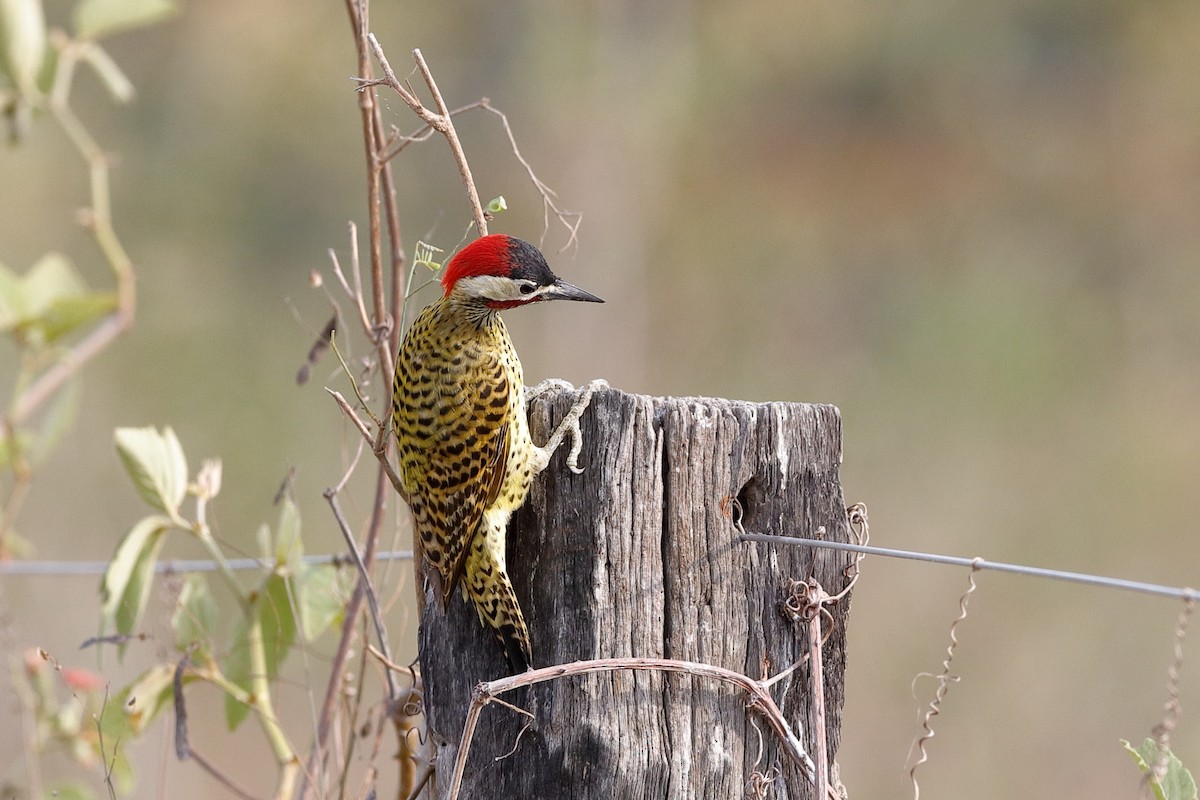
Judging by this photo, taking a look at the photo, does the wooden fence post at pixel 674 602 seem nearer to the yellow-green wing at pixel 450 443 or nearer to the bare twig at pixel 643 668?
the bare twig at pixel 643 668

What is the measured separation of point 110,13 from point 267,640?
4.44 feet

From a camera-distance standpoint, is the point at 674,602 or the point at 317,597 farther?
the point at 317,597

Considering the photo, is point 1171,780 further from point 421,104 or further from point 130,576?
point 130,576

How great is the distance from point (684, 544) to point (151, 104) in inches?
538

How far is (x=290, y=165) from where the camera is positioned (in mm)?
13727

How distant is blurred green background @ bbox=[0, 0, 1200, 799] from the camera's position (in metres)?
6.72

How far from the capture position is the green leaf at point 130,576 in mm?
2260

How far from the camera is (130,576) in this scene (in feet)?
7.84

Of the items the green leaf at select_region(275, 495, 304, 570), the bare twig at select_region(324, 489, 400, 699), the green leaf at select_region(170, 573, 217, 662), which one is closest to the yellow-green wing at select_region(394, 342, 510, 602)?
the bare twig at select_region(324, 489, 400, 699)

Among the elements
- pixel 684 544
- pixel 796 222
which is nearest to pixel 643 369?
pixel 796 222

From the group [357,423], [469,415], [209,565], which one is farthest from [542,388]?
[209,565]

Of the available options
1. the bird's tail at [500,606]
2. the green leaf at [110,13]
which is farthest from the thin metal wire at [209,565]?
the green leaf at [110,13]

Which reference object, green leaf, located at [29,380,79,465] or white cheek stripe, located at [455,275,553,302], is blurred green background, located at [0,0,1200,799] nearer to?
green leaf, located at [29,380,79,465]

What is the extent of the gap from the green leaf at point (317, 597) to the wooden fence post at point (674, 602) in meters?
0.71
